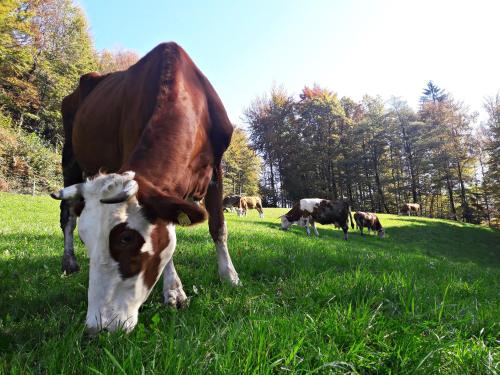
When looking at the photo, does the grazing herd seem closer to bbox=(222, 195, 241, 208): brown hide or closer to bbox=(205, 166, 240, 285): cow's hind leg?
bbox=(205, 166, 240, 285): cow's hind leg

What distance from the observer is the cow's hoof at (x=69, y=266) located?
449cm

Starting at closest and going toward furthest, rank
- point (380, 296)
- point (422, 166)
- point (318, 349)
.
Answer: point (318, 349), point (380, 296), point (422, 166)

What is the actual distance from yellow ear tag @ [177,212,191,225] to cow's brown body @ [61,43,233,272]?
0.57 feet

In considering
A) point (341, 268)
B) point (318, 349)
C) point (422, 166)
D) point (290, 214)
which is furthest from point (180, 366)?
point (422, 166)

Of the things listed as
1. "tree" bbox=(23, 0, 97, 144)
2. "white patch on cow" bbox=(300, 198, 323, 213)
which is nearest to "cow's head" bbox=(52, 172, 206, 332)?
"white patch on cow" bbox=(300, 198, 323, 213)

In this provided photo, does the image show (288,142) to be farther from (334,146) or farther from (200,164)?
(200,164)

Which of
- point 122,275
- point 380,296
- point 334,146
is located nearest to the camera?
point 122,275

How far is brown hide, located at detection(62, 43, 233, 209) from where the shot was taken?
2.92 m

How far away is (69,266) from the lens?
4566 millimetres

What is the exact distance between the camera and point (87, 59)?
39.4 meters

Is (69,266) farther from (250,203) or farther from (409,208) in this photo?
A: (409,208)

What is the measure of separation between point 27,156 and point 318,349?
3066cm

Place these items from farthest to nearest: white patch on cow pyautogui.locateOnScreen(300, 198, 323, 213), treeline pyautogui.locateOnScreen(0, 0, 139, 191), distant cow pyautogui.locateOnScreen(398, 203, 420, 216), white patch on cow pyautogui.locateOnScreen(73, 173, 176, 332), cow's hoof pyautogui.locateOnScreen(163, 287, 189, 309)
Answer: distant cow pyautogui.locateOnScreen(398, 203, 420, 216) < treeline pyautogui.locateOnScreen(0, 0, 139, 191) < white patch on cow pyautogui.locateOnScreen(300, 198, 323, 213) < cow's hoof pyautogui.locateOnScreen(163, 287, 189, 309) < white patch on cow pyautogui.locateOnScreen(73, 173, 176, 332)

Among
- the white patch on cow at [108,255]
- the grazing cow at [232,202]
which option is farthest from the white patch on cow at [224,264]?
the grazing cow at [232,202]
